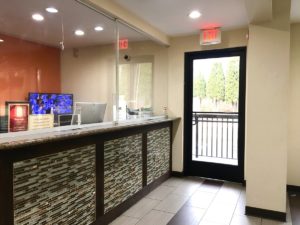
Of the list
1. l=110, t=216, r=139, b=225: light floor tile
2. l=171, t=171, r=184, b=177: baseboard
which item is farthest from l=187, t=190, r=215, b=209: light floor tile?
l=110, t=216, r=139, b=225: light floor tile

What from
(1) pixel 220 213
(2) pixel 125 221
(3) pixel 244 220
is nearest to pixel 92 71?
(2) pixel 125 221

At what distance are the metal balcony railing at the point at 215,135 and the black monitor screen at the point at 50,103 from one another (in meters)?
2.45

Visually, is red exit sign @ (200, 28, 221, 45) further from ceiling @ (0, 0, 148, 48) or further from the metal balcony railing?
the metal balcony railing

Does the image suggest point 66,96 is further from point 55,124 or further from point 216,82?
point 216,82

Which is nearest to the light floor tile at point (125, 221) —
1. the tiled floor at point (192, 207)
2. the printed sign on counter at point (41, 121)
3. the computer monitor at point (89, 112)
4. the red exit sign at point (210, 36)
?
the tiled floor at point (192, 207)

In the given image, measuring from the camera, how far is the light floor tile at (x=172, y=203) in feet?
10.8

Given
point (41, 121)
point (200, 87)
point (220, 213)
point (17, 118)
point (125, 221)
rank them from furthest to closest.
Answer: point (200, 87), point (220, 213), point (125, 221), point (41, 121), point (17, 118)

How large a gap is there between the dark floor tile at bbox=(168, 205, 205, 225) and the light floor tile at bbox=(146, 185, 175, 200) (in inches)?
18.4

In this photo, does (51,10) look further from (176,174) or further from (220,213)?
(176,174)

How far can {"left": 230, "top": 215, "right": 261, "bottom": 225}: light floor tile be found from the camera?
114 inches

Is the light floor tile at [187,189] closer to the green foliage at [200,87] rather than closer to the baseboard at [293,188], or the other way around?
the baseboard at [293,188]

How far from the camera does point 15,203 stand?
177 cm

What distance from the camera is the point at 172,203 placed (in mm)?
3482

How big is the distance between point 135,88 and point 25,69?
5.76 ft
